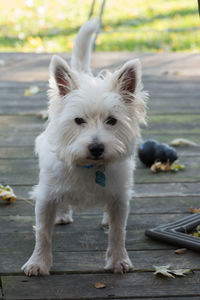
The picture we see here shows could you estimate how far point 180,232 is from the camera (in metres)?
3.54

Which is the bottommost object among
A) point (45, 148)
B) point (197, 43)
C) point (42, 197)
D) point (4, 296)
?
point (4, 296)

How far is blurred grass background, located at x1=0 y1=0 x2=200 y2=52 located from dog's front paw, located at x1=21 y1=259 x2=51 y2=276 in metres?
7.47

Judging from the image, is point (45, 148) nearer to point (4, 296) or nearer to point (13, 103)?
point (4, 296)

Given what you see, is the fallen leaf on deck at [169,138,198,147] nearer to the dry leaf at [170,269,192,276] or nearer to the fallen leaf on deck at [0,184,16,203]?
the fallen leaf on deck at [0,184,16,203]

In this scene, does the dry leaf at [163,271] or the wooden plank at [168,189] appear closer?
the dry leaf at [163,271]

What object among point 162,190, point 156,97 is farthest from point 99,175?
point 156,97

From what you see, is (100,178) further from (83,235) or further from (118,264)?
(83,235)

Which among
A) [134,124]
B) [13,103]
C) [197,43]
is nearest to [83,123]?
[134,124]

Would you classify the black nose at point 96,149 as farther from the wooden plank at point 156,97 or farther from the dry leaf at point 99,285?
the wooden plank at point 156,97

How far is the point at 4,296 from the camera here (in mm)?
2787

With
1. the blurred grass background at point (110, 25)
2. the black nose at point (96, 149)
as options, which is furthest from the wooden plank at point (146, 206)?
the blurred grass background at point (110, 25)

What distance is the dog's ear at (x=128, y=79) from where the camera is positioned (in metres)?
3.12

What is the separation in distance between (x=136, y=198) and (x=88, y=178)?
107 cm

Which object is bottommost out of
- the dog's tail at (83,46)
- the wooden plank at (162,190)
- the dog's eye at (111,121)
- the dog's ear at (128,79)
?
the wooden plank at (162,190)
